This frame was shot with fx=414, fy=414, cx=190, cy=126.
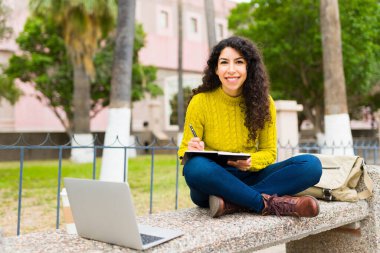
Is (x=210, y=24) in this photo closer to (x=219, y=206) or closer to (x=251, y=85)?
(x=251, y=85)

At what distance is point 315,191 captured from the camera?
3.07 meters

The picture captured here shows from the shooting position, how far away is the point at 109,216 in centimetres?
187

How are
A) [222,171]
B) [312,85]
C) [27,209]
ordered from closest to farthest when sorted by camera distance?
1. [222,171]
2. [27,209]
3. [312,85]

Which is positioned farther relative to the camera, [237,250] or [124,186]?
[237,250]

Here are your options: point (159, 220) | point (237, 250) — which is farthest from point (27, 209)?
point (237, 250)

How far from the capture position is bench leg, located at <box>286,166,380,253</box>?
10.5ft

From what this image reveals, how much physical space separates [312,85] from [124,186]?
17658 mm

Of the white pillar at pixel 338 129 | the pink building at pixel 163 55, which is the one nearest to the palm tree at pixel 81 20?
the white pillar at pixel 338 129

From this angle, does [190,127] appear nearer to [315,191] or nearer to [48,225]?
[315,191]

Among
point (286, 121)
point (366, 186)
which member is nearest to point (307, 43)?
point (286, 121)

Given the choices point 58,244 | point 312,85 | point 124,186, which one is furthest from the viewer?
point 312,85

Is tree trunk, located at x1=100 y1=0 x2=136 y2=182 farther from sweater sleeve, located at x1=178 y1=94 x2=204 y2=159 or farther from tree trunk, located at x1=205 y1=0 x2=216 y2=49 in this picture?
tree trunk, located at x1=205 y1=0 x2=216 y2=49

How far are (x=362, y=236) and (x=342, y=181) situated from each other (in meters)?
0.55

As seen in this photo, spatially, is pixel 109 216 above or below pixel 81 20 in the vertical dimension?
below
